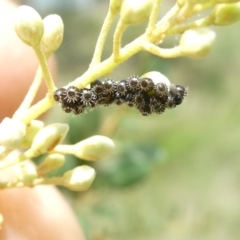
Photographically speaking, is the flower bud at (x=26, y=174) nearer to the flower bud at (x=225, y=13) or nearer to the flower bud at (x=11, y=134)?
the flower bud at (x=11, y=134)

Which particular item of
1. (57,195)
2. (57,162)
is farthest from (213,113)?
(57,162)

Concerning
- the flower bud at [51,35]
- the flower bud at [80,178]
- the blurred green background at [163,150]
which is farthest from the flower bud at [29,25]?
the blurred green background at [163,150]

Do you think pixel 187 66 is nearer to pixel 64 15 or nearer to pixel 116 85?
pixel 64 15

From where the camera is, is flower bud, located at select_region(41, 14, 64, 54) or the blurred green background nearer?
flower bud, located at select_region(41, 14, 64, 54)

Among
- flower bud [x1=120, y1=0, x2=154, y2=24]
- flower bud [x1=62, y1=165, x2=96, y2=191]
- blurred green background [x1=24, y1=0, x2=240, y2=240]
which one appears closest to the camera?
flower bud [x1=120, y1=0, x2=154, y2=24]

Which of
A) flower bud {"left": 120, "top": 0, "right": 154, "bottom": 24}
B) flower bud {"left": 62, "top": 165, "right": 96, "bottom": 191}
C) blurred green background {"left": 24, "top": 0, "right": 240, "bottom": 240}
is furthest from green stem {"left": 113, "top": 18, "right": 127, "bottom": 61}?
blurred green background {"left": 24, "top": 0, "right": 240, "bottom": 240}

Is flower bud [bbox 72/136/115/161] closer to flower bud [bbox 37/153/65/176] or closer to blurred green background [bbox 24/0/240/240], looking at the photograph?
flower bud [bbox 37/153/65/176]

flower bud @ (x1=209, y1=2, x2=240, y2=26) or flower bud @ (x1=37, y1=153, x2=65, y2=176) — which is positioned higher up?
flower bud @ (x1=209, y1=2, x2=240, y2=26)
